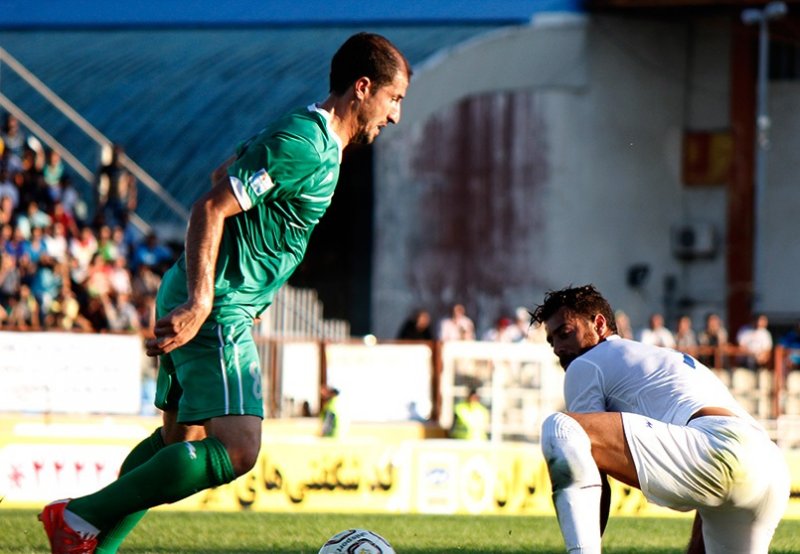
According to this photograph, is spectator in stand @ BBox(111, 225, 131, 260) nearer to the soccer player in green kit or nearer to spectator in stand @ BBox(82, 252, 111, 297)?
spectator in stand @ BBox(82, 252, 111, 297)

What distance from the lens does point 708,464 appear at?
6.27 meters

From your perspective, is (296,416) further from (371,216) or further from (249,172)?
(249,172)

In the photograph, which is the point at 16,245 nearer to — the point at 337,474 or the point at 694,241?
the point at 337,474

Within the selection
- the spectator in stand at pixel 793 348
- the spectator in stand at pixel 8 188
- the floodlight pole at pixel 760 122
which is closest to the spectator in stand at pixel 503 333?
the spectator in stand at pixel 793 348

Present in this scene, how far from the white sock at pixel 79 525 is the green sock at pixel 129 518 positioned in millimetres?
64

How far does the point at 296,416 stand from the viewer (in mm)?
20516

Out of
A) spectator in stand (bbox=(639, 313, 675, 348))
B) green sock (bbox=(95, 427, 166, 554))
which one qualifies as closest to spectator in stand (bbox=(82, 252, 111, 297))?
spectator in stand (bbox=(639, 313, 675, 348))

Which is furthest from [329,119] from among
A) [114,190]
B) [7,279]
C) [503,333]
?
[114,190]

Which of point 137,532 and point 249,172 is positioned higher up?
point 249,172

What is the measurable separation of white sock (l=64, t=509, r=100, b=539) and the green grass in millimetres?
2377

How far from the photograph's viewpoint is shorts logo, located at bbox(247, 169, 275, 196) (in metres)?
6.11

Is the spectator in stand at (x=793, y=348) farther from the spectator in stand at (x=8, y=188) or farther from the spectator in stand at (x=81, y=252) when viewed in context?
the spectator in stand at (x=8, y=188)

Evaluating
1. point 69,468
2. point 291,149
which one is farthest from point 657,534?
point 69,468

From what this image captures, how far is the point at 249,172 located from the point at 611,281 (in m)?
26.8
